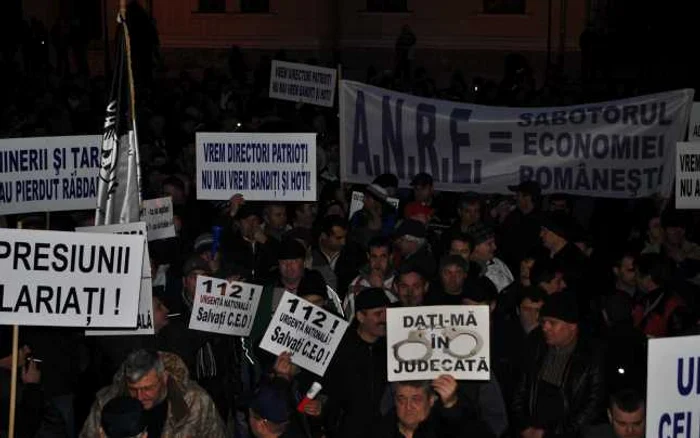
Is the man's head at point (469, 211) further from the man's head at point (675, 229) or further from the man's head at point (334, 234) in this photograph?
the man's head at point (675, 229)

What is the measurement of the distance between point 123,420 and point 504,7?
30.0 m

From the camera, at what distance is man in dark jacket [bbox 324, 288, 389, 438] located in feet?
28.3

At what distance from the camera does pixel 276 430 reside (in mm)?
7574

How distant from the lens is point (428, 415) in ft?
25.6

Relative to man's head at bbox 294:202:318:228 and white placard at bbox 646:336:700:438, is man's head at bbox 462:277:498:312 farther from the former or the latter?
man's head at bbox 294:202:318:228

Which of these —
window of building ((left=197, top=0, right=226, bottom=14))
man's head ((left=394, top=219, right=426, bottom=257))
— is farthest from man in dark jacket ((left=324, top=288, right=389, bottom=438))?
window of building ((left=197, top=0, right=226, bottom=14))

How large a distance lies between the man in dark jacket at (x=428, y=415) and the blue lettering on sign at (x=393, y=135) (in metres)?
6.21

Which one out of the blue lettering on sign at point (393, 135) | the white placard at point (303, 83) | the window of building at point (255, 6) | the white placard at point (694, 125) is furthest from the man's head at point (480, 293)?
the window of building at point (255, 6)

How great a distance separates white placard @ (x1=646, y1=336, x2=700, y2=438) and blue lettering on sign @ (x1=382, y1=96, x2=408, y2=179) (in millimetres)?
7091

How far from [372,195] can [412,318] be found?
4.48 meters

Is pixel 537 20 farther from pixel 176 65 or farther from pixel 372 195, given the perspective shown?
pixel 372 195

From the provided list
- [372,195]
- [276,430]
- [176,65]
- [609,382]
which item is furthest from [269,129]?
[176,65]

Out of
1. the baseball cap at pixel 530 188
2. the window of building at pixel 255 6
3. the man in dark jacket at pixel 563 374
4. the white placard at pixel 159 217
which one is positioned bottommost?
the man in dark jacket at pixel 563 374

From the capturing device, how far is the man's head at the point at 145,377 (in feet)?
25.1
